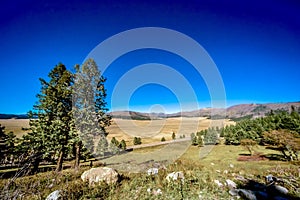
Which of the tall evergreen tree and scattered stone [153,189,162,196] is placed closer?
scattered stone [153,189,162,196]

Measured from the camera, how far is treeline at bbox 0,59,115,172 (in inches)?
580

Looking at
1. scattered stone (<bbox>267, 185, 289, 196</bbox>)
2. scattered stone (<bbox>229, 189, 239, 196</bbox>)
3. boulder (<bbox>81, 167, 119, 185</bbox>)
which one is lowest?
scattered stone (<bbox>267, 185, 289, 196</bbox>)

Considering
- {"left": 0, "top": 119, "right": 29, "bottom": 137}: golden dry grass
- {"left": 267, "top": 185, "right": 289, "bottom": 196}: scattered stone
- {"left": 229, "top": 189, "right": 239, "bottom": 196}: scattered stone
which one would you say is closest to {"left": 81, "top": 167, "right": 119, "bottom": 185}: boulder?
{"left": 229, "top": 189, "right": 239, "bottom": 196}: scattered stone

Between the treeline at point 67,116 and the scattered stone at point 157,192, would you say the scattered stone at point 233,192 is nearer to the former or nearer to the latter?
the scattered stone at point 157,192

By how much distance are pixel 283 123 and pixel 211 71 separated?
46.3 m

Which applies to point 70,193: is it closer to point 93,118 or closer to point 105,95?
point 93,118

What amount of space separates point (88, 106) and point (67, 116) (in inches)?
97.9

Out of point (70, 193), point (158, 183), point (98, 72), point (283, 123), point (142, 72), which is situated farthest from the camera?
point (283, 123)

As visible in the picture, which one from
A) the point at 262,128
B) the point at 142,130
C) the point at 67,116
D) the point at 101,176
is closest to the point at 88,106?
the point at 67,116

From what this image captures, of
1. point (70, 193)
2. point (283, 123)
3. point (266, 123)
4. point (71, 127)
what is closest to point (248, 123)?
point (266, 123)

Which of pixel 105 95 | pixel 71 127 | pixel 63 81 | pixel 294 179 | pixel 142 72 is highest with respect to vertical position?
pixel 142 72

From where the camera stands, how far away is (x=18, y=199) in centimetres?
530

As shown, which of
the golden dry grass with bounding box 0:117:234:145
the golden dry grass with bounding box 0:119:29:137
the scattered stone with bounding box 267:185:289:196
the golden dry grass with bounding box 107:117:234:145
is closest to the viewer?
the scattered stone with bounding box 267:185:289:196

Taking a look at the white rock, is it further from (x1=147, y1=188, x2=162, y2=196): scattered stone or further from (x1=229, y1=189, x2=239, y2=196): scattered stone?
(x1=229, y1=189, x2=239, y2=196): scattered stone
